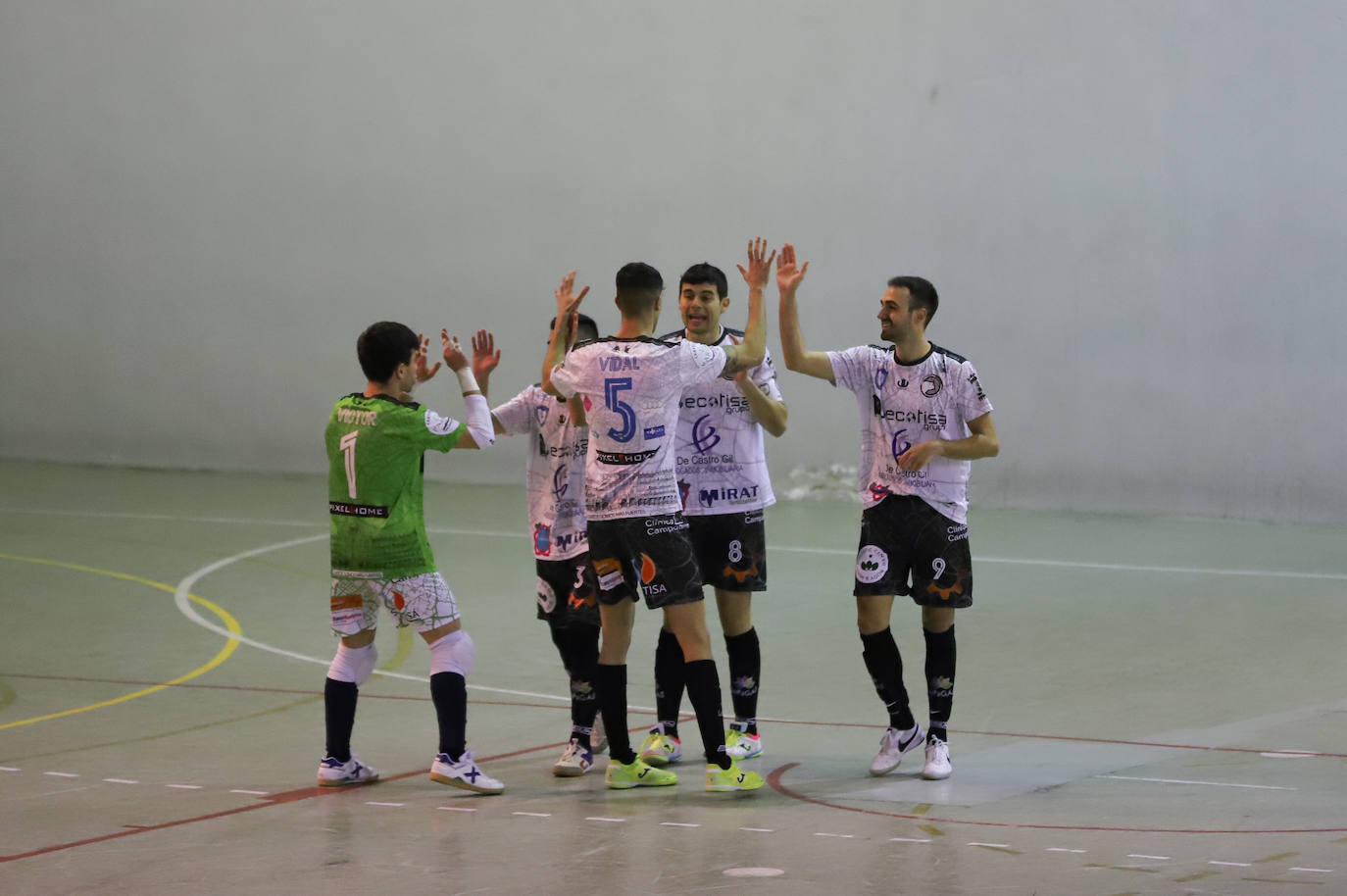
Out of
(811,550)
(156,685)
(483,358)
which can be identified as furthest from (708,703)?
(811,550)

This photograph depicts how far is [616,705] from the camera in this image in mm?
5785

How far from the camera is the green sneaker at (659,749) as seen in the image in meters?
6.12

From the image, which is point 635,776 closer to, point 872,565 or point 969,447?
point 872,565

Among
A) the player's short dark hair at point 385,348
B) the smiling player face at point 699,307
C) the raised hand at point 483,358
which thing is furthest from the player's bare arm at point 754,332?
the player's short dark hair at point 385,348

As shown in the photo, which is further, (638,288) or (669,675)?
(669,675)

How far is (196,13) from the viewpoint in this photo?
16094mm

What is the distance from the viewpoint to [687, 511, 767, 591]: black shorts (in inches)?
245

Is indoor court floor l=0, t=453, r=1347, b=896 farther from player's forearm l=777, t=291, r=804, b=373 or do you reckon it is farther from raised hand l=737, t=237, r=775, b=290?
raised hand l=737, t=237, r=775, b=290

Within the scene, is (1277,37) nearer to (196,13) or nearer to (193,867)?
(196,13)

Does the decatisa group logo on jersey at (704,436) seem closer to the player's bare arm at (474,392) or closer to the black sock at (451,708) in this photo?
the player's bare arm at (474,392)

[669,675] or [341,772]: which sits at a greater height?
[669,675]

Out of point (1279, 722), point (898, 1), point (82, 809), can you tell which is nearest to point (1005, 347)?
point (898, 1)

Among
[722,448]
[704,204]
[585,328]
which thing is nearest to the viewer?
[722,448]

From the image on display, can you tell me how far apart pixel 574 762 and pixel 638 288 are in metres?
1.73
